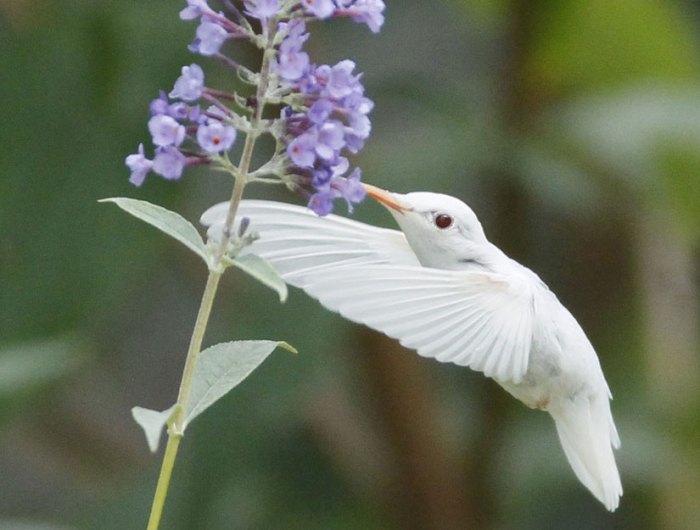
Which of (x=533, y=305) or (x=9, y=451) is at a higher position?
(x=533, y=305)

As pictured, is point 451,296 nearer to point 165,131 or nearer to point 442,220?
point 442,220

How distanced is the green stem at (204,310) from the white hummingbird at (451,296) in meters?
0.22

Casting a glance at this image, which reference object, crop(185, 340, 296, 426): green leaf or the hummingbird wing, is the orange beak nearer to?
the hummingbird wing

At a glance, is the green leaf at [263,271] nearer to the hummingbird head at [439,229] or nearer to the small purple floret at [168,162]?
the small purple floret at [168,162]

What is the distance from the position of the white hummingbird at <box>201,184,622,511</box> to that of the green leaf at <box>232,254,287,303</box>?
22 cm

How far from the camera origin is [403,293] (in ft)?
4.25

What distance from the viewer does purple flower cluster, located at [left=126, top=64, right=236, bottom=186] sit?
1.10 m

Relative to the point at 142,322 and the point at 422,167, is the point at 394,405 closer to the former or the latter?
the point at 422,167

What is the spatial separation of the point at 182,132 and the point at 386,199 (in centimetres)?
38

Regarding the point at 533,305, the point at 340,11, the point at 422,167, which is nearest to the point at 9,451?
the point at 422,167

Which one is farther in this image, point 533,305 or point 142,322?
point 142,322

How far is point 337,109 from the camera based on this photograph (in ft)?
3.77

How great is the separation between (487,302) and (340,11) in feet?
1.32

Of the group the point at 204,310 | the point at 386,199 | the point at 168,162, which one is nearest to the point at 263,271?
the point at 204,310
